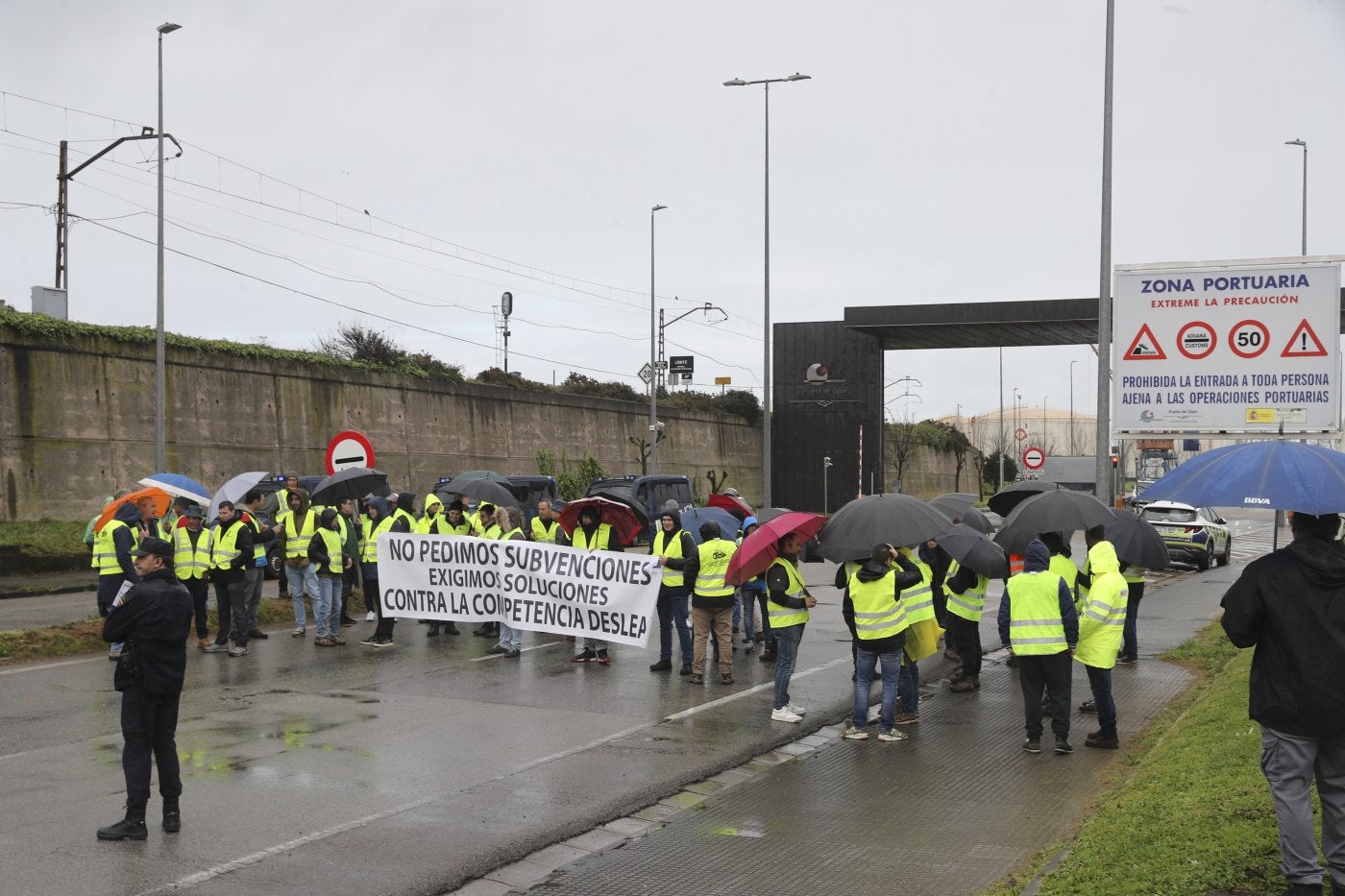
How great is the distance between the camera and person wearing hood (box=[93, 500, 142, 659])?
13.9m

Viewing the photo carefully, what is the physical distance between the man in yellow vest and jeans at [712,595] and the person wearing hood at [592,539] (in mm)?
1666

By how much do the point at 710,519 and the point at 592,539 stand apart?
4.65ft

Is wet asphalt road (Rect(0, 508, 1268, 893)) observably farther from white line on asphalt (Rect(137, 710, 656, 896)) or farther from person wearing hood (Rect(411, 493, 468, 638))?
person wearing hood (Rect(411, 493, 468, 638))

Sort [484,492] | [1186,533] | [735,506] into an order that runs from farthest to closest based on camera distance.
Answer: [1186,533], [484,492], [735,506]

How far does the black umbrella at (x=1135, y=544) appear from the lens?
44.5 feet

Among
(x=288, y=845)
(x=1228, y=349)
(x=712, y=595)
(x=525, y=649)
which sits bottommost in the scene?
(x=525, y=649)

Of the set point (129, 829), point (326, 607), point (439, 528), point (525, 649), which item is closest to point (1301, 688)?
point (129, 829)

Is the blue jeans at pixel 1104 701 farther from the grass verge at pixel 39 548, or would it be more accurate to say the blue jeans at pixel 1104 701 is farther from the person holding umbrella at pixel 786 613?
the grass verge at pixel 39 548

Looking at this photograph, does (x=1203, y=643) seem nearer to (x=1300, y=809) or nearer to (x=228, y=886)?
(x=1300, y=809)

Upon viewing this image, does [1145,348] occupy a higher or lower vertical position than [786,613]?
higher

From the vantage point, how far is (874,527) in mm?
10859

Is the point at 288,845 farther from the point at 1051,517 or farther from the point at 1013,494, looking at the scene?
the point at 1013,494

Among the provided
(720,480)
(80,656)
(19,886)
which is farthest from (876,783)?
(720,480)

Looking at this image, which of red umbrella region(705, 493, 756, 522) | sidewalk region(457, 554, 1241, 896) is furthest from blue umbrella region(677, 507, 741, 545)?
sidewalk region(457, 554, 1241, 896)
